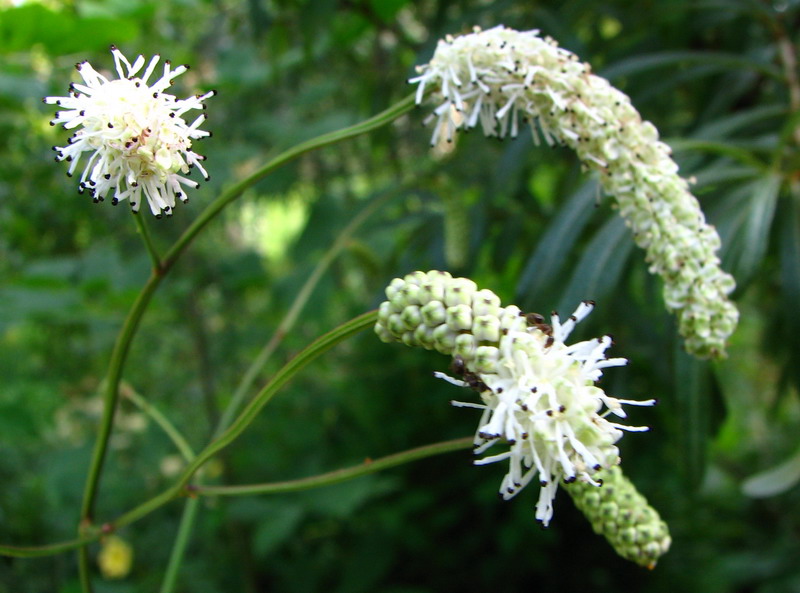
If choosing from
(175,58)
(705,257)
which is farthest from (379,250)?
(705,257)

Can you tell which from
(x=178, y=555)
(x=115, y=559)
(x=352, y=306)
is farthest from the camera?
(x=352, y=306)

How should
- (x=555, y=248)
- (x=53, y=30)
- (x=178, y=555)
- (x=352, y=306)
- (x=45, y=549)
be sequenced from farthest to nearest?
(x=352, y=306) → (x=53, y=30) → (x=555, y=248) → (x=178, y=555) → (x=45, y=549)

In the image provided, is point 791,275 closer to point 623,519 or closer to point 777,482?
point 777,482

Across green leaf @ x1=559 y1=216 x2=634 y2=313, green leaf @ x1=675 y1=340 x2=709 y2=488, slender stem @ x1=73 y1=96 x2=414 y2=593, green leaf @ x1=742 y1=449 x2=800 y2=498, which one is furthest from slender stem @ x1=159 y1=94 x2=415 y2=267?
green leaf @ x1=742 y1=449 x2=800 y2=498

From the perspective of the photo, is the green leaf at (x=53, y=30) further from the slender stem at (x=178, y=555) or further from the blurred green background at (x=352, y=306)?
the slender stem at (x=178, y=555)

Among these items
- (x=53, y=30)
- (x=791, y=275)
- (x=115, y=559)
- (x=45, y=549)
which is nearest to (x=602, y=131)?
(x=791, y=275)
